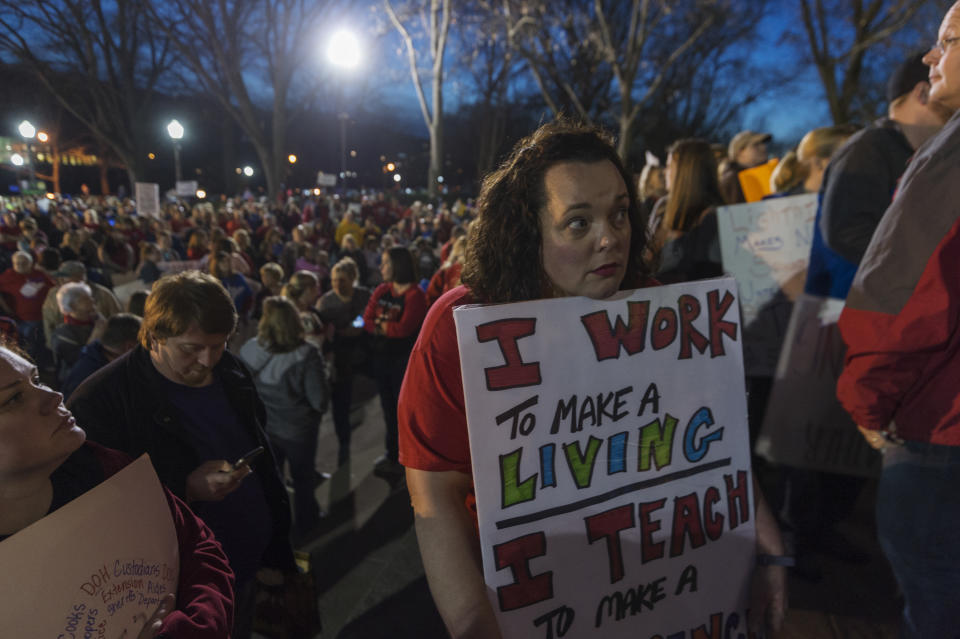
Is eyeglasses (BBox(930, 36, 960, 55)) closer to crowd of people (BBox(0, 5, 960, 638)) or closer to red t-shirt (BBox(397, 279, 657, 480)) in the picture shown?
crowd of people (BBox(0, 5, 960, 638))

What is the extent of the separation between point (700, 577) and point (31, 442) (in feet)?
5.28

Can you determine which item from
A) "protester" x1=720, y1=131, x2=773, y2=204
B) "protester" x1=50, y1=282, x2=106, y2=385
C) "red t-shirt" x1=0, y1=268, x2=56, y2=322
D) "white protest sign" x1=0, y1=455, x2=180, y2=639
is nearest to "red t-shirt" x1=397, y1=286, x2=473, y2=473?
"white protest sign" x1=0, y1=455, x2=180, y2=639

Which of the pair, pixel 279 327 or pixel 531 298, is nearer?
pixel 531 298

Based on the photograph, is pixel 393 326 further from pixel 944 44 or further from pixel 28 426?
pixel 944 44

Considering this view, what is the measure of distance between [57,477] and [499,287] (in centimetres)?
110

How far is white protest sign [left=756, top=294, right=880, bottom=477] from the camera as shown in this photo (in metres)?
2.64

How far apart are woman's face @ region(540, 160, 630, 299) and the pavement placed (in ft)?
7.56

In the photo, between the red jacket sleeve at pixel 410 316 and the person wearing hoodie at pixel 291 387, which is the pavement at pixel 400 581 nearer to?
the person wearing hoodie at pixel 291 387

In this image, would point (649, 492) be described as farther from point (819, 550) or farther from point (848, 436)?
point (819, 550)

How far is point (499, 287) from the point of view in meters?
1.45

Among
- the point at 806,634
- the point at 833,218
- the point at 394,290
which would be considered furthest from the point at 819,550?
the point at 394,290

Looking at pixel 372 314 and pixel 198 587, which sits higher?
pixel 372 314

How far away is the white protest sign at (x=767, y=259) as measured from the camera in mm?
3223

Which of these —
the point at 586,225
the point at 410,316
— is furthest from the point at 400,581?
the point at 586,225
